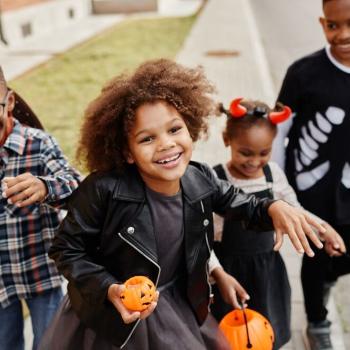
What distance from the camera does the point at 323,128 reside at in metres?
2.42

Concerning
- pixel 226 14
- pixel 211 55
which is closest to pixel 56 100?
pixel 211 55

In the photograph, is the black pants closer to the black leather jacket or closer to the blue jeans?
the black leather jacket

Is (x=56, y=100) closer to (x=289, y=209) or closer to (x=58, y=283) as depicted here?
(x=58, y=283)

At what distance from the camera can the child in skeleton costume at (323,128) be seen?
2334 mm

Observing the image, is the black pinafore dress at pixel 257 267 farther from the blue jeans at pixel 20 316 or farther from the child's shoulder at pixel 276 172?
the blue jeans at pixel 20 316

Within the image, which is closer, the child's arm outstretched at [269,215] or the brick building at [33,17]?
the child's arm outstretched at [269,215]

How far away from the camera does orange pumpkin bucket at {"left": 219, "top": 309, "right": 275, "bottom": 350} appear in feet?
6.84

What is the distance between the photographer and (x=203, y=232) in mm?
1908

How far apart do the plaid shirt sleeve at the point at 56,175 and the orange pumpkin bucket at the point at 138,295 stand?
49 centimetres

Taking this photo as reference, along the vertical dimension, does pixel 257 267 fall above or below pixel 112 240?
below

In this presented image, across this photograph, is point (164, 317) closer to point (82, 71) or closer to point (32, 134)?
point (32, 134)

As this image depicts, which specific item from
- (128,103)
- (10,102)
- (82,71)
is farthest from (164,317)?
(82,71)

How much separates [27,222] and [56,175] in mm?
279

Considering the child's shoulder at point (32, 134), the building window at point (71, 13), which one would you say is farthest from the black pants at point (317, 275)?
the building window at point (71, 13)
